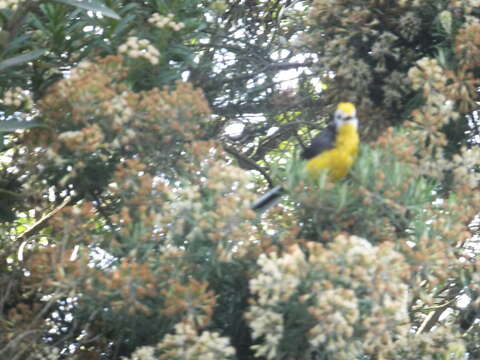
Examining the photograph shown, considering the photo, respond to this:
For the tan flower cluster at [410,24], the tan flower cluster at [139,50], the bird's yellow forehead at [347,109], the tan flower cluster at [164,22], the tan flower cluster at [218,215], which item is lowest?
the bird's yellow forehead at [347,109]

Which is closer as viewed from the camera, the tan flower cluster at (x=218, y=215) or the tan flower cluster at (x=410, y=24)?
the tan flower cluster at (x=218, y=215)

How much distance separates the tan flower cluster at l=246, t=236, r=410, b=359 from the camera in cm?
314

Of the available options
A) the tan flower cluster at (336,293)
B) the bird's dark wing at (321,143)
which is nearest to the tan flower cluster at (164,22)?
the bird's dark wing at (321,143)

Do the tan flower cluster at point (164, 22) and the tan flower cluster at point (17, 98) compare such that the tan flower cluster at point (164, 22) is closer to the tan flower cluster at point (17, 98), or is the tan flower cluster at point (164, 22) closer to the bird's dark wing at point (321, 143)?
the tan flower cluster at point (17, 98)

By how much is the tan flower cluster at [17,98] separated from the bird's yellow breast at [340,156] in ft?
3.80

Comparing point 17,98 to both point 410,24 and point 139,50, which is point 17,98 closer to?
point 139,50

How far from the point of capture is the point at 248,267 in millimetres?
3633

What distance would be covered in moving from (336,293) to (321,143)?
135cm

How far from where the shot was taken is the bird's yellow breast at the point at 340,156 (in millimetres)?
4055

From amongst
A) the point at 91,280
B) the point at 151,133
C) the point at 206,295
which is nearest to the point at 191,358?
the point at 206,295

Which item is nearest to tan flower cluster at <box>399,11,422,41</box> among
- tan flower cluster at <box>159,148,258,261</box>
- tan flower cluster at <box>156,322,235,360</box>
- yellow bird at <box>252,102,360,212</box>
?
yellow bird at <box>252,102,360,212</box>

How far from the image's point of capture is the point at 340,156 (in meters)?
4.13

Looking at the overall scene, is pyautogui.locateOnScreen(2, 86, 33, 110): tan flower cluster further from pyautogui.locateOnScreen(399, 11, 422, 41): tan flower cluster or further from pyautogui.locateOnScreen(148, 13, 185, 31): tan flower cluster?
pyautogui.locateOnScreen(399, 11, 422, 41): tan flower cluster

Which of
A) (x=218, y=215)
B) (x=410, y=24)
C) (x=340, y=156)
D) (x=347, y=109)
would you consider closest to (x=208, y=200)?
(x=218, y=215)
